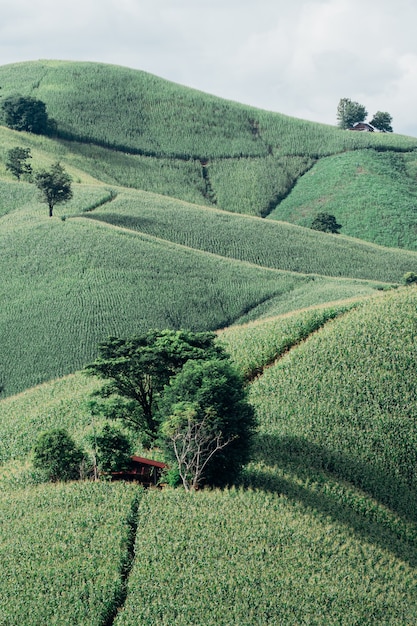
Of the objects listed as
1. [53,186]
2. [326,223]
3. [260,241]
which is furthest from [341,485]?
[326,223]

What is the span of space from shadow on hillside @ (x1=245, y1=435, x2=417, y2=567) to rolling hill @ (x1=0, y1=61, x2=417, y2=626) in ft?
0.42

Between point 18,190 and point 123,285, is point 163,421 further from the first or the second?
point 18,190

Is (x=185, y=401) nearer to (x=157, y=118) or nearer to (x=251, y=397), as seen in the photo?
(x=251, y=397)

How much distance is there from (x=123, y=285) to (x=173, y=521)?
48.9m

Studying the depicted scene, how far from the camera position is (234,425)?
4362cm

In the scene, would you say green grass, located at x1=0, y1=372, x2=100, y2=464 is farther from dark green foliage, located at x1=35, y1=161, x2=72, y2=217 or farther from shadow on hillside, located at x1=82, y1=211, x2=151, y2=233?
dark green foliage, located at x1=35, y1=161, x2=72, y2=217

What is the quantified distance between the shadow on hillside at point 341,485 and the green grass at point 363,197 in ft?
298

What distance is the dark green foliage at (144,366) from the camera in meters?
47.1

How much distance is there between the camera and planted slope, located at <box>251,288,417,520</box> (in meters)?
48.6

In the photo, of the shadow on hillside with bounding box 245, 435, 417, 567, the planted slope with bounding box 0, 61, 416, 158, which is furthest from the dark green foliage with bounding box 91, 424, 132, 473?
the planted slope with bounding box 0, 61, 416, 158

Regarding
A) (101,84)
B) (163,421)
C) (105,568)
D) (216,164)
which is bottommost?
(105,568)

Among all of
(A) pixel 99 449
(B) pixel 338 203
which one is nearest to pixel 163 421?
(A) pixel 99 449

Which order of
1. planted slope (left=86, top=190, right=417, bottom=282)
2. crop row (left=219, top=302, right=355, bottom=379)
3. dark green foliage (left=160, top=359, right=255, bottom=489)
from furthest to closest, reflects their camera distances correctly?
planted slope (left=86, top=190, right=417, bottom=282), crop row (left=219, top=302, right=355, bottom=379), dark green foliage (left=160, top=359, right=255, bottom=489)

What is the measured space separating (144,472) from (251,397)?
1171cm
